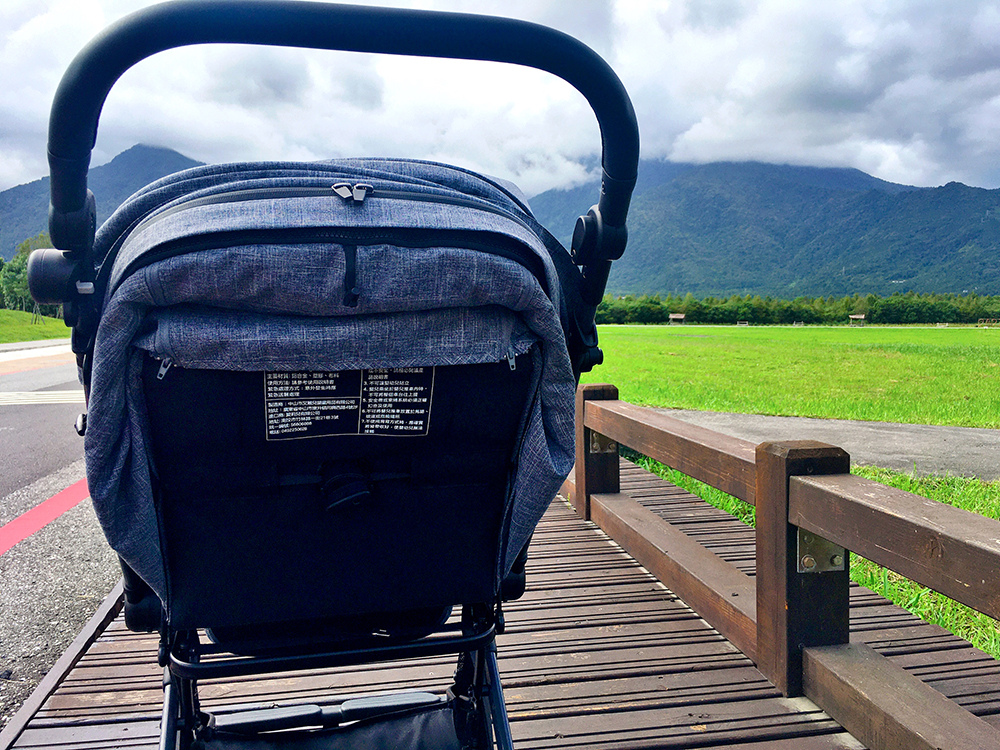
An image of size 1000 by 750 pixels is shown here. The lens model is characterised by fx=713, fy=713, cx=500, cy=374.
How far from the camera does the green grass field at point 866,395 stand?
3850 millimetres

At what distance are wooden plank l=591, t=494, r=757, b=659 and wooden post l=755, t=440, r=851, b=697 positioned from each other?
234mm

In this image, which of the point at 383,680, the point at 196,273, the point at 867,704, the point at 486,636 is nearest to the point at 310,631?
the point at 486,636

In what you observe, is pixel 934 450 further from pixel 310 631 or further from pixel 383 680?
pixel 310 631

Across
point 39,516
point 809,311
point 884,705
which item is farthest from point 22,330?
point 809,311

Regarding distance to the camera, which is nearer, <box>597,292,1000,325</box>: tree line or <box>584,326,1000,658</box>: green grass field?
<box>584,326,1000,658</box>: green grass field

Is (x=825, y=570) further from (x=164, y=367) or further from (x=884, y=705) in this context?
(x=164, y=367)

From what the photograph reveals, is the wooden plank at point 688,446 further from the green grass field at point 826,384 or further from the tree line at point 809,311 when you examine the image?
the tree line at point 809,311

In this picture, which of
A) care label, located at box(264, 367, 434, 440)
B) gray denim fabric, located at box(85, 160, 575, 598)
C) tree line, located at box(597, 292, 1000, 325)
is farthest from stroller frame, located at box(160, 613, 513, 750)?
tree line, located at box(597, 292, 1000, 325)

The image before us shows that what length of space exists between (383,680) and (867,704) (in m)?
1.59

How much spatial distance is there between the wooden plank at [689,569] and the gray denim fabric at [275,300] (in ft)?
6.34

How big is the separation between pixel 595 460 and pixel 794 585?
2.28 metres

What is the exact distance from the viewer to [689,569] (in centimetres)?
321

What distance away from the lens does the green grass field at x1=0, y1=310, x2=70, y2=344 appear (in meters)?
39.3

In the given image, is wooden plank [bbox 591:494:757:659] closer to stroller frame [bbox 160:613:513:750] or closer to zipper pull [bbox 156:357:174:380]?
stroller frame [bbox 160:613:513:750]
